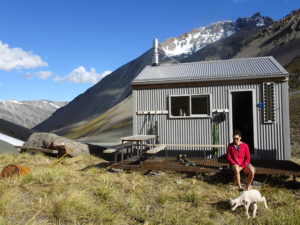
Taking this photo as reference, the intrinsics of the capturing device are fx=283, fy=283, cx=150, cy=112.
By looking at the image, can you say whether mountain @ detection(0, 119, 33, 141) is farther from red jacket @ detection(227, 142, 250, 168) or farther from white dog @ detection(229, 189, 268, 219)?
white dog @ detection(229, 189, 268, 219)

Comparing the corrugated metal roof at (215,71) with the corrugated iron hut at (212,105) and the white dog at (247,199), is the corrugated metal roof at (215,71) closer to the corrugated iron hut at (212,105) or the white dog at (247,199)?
the corrugated iron hut at (212,105)

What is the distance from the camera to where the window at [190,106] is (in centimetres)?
1144

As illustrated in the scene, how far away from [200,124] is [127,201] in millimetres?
6113

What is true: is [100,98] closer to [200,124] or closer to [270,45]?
[270,45]

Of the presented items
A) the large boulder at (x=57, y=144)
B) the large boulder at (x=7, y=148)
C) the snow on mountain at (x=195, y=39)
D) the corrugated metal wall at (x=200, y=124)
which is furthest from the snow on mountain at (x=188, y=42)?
the corrugated metal wall at (x=200, y=124)

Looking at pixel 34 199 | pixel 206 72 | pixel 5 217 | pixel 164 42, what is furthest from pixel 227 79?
pixel 164 42

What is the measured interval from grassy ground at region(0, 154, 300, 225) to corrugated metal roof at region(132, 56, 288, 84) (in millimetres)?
4719

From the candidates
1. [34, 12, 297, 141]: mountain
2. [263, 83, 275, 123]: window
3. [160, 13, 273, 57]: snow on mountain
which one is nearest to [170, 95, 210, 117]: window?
[263, 83, 275, 123]: window

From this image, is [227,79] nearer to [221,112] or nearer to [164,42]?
[221,112]

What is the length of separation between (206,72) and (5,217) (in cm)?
928

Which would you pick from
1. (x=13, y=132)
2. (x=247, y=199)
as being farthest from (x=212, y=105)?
(x=13, y=132)

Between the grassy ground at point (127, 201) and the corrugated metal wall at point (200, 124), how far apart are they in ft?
11.0

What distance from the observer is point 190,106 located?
11.4 meters

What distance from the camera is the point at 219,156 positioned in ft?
36.2
